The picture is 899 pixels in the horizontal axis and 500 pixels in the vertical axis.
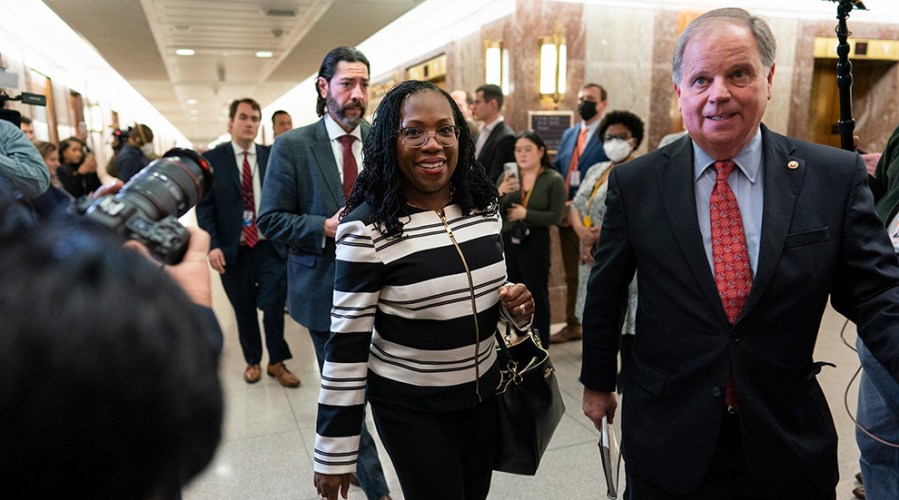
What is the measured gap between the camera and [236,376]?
405cm

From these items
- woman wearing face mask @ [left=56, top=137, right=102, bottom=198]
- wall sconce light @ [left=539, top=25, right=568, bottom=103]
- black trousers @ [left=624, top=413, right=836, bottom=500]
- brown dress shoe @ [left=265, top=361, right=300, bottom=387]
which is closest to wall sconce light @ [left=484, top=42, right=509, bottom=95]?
wall sconce light @ [left=539, top=25, right=568, bottom=103]

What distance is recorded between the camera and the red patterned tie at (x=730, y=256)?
1.34 m

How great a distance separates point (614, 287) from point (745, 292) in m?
0.31

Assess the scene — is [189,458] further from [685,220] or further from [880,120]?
[880,120]

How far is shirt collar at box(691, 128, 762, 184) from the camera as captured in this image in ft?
4.54

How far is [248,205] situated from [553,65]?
2973mm

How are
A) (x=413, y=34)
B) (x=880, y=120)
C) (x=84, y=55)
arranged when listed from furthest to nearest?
(x=84, y=55)
(x=413, y=34)
(x=880, y=120)

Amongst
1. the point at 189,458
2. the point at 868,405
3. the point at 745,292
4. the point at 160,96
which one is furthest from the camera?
the point at 160,96

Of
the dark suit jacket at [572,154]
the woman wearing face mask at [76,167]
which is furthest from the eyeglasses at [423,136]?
the woman wearing face mask at [76,167]

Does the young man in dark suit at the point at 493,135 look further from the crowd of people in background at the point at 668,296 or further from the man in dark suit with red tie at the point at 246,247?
the crowd of people in background at the point at 668,296

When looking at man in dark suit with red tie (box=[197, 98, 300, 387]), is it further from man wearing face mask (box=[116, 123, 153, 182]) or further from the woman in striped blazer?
the woman in striped blazer

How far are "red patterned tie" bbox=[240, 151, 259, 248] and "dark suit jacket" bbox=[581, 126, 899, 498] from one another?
2886 mm

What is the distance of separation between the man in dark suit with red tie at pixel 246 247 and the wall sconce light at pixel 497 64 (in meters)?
2.32

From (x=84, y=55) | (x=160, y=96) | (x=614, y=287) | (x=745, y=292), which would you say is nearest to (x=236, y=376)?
(x=614, y=287)
